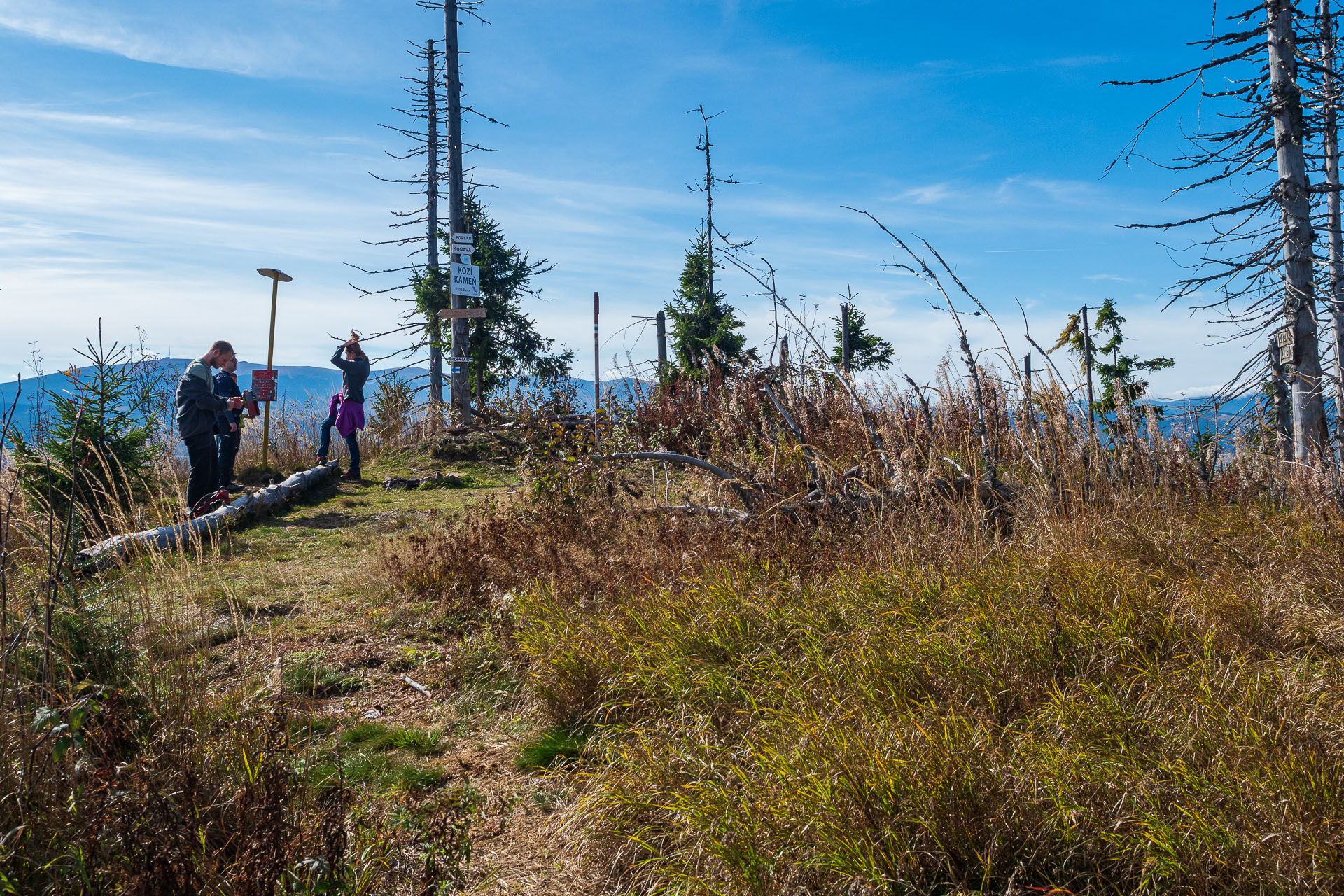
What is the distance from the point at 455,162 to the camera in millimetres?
15477

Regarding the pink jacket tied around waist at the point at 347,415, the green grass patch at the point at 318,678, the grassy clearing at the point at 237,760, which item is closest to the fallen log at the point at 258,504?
the pink jacket tied around waist at the point at 347,415

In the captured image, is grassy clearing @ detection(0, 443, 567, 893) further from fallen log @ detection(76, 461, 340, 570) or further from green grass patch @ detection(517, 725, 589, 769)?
fallen log @ detection(76, 461, 340, 570)

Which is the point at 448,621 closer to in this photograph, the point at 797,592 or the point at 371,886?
the point at 797,592

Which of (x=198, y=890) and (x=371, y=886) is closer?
(x=198, y=890)

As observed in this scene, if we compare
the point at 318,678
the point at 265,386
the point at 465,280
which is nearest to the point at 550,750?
the point at 318,678

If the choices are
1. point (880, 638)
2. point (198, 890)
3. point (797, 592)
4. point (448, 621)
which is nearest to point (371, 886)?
point (198, 890)

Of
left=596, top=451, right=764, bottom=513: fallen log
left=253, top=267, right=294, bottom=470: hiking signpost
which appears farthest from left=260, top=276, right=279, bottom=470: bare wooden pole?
left=596, top=451, right=764, bottom=513: fallen log

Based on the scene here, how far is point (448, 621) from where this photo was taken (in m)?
5.11

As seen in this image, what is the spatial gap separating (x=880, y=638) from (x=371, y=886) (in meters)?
2.07

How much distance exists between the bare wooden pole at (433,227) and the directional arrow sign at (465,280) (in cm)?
249

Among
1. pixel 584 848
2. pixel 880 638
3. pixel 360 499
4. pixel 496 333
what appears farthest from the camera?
pixel 496 333

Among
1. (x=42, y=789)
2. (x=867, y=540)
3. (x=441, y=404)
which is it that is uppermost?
(x=441, y=404)

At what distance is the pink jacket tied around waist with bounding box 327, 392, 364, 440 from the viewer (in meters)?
12.0

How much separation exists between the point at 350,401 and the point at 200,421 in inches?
134
